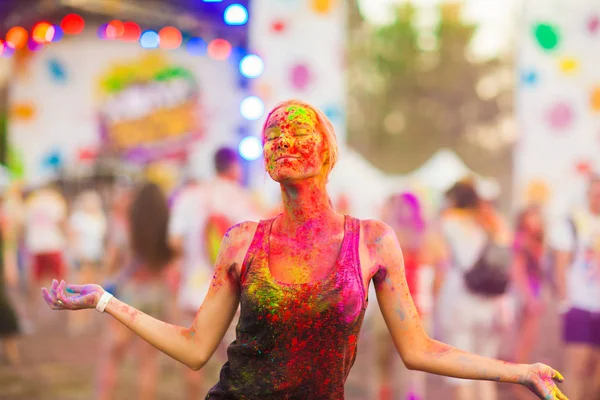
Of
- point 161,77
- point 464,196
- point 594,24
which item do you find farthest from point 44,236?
point 594,24

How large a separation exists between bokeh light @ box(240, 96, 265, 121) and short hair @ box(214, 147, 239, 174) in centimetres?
76

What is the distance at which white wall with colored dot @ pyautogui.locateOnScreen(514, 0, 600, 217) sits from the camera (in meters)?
7.34

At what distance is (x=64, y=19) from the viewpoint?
8812 millimetres

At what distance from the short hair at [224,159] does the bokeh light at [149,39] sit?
11.0 feet

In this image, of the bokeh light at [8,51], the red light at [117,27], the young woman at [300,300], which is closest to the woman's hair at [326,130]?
the young woman at [300,300]

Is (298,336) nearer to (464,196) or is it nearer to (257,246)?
(257,246)

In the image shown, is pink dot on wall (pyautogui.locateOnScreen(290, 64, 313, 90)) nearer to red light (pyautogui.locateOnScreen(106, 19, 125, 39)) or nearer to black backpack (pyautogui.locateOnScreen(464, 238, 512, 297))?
black backpack (pyautogui.locateOnScreen(464, 238, 512, 297))

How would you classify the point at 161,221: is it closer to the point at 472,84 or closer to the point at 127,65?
the point at 127,65

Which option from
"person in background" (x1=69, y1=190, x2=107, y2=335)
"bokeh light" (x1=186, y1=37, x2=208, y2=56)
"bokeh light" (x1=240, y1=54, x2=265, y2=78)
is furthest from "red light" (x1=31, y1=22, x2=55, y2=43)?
"bokeh light" (x1=240, y1=54, x2=265, y2=78)

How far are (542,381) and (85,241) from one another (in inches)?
355

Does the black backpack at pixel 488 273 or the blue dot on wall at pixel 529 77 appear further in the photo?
the blue dot on wall at pixel 529 77

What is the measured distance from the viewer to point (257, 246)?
2.25 metres

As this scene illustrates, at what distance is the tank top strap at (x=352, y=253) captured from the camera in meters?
2.15

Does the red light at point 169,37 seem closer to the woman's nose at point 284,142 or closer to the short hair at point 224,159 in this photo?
the short hair at point 224,159
